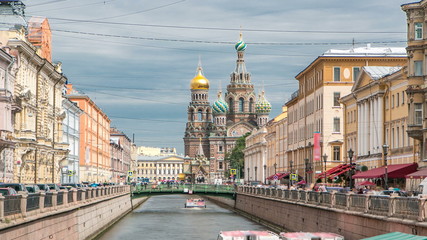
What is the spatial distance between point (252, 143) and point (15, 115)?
128 metres

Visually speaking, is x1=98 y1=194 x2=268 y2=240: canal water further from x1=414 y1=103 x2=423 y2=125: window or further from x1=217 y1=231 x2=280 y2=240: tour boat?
x1=217 y1=231 x2=280 y2=240: tour boat

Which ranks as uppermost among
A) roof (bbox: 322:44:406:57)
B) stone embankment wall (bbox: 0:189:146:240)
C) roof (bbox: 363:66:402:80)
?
roof (bbox: 322:44:406:57)

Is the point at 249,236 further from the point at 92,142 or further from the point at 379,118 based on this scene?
the point at 92,142

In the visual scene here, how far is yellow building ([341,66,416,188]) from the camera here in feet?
215

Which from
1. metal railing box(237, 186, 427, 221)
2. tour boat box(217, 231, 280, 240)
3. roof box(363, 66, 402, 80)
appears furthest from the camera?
roof box(363, 66, 402, 80)

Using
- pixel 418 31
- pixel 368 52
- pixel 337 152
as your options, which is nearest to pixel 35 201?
pixel 418 31

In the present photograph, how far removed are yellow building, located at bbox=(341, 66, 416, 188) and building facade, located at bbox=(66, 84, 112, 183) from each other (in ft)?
167

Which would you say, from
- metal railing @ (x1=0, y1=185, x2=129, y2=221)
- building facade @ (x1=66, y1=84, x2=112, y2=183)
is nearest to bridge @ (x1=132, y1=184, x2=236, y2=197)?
building facade @ (x1=66, y1=84, x2=112, y2=183)

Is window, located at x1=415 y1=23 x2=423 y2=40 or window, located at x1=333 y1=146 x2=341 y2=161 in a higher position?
window, located at x1=415 y1=23 x2=423 y2=40

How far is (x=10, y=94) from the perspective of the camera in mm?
60312

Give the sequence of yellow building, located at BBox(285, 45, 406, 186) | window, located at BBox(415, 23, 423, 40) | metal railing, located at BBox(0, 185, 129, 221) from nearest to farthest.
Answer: metal railing, located at BBox(0, 185, 129, 221) → window, located at BBox(415, 23, 423, 40) → yellow building, located at BBox(285, 45, 406, 186)

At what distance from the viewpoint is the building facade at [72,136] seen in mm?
104562

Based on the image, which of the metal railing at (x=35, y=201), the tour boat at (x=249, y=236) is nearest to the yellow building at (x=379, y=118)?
the metal railing at (x=35, y=201)

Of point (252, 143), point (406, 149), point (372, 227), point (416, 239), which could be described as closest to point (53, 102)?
point (406, 149)
